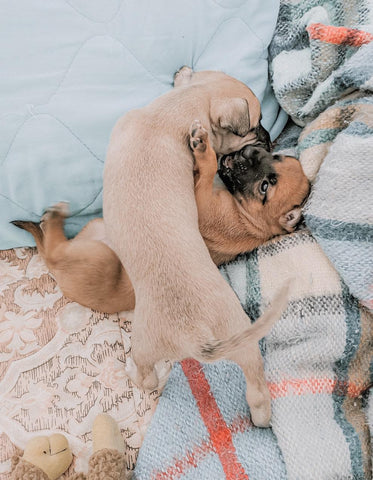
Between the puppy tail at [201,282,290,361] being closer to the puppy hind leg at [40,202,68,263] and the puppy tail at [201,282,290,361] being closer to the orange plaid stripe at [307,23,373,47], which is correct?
the puppy hind leg at [40,202,68,263]

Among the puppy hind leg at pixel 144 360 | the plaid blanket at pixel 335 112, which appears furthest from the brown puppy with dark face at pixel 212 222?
the puppy hind leg at pixel 144 360

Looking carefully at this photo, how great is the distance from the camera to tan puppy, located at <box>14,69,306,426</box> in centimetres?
110

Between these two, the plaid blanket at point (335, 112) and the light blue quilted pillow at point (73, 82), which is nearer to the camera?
the plaid blanket at point (335, 112)

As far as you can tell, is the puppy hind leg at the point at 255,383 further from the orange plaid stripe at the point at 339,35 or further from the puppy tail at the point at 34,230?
the orange plaid stripe at the point at 339,35

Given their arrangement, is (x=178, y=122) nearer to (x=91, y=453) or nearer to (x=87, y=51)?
(x=87, y=51)

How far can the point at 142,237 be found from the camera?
46.5 inches

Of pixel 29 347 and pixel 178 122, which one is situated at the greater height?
pixel 178 122

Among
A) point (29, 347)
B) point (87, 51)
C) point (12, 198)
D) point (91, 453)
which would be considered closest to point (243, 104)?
point (87, 51)

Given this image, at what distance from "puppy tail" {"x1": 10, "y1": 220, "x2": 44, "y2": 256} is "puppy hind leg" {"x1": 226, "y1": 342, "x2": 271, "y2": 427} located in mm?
776

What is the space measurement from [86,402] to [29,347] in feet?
0.87

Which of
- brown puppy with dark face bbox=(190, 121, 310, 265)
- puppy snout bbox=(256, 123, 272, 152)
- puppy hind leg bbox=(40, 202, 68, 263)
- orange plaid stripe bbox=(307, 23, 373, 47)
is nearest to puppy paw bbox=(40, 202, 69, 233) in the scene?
puppy hind leg bbox=(40, 202, 68, 263)

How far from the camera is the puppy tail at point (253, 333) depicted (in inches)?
36.4

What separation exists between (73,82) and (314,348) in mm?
1174

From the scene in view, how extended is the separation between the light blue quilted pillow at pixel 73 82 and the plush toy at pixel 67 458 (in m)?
0.69
